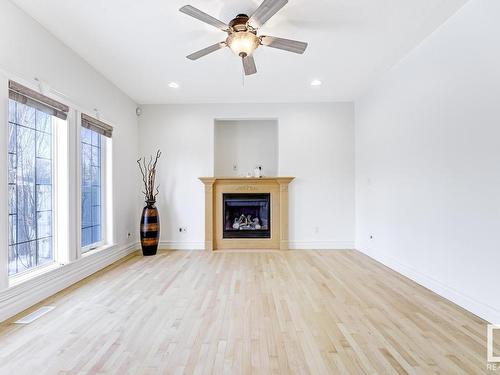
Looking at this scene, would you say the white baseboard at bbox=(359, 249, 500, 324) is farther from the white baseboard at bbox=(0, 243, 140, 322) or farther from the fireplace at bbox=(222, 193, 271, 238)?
the white baseboard at bbox=(0, 243, 140, 322)

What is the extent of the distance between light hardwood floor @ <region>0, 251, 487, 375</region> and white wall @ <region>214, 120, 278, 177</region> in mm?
2576

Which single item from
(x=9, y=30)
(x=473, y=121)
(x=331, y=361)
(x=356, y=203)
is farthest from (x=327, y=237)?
(x=9, y=30)

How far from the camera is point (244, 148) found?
218 inches

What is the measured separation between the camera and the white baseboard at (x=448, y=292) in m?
2.20

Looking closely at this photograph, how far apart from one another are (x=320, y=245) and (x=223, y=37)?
378 cm

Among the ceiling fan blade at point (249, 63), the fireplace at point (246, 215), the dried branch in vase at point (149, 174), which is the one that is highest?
the ceiling fan blade at point (249, 63)

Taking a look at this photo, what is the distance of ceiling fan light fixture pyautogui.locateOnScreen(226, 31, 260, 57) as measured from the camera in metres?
2.44

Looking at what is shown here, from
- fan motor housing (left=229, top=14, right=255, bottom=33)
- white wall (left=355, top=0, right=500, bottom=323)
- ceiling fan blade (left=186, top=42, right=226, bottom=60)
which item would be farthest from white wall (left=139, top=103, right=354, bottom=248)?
fan motor housing (left=229, top=14, right=255, bottom=33)

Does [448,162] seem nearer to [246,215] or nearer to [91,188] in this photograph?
[246,215]

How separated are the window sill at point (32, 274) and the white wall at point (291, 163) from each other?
2.21 m

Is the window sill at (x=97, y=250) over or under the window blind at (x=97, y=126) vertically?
under

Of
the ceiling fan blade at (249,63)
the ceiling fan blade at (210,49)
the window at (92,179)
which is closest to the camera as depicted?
the ceiling fan blade at (210,49)

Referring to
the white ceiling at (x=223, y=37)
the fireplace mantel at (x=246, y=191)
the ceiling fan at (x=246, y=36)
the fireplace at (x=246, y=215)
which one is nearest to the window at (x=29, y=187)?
the white ceiling at (x=223, y=37)

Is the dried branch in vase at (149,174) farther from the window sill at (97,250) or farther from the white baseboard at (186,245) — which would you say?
the window sill at (97,250)
